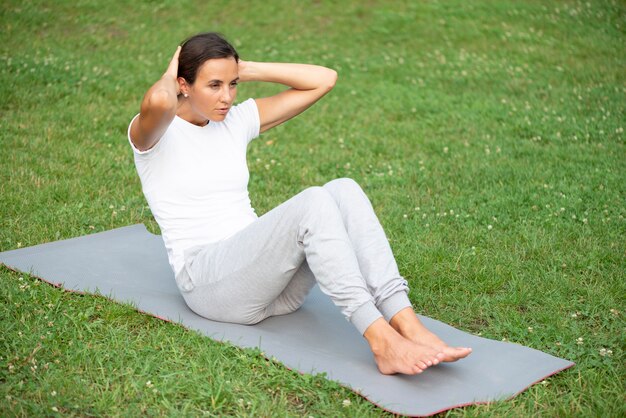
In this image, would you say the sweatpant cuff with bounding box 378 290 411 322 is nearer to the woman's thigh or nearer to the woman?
the woman

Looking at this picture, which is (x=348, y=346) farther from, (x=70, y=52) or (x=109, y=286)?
(x=70, y=52)

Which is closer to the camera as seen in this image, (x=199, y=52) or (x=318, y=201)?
(x=318, y=201)

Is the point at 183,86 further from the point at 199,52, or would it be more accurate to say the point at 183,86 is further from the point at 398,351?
the point at 398,351

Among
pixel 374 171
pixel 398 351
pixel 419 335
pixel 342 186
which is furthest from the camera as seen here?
pixel 374 171

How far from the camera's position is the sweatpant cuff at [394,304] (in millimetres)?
3781

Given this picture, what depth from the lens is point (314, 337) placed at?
4.20 metres

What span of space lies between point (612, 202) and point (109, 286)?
159 inches

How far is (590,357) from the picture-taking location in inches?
164

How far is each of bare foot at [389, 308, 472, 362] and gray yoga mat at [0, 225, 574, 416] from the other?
0.62 ft

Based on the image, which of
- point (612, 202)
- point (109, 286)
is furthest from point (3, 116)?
point (612, 202)

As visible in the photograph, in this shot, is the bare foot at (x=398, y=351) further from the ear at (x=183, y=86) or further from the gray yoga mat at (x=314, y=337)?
the ear at (x=183, y=86)

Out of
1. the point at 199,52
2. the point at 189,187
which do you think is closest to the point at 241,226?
the point at 189,187

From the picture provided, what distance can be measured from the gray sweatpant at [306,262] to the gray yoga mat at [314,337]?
194mm

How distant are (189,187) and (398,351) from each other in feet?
4.74
